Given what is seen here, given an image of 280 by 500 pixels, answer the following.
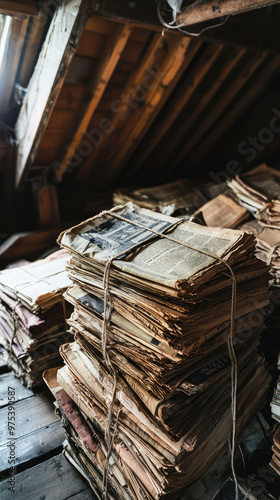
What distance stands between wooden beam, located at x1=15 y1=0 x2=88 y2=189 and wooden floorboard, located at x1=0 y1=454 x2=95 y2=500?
1.92m

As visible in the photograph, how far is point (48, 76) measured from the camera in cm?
222

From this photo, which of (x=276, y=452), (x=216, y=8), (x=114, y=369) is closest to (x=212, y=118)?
(x=216, y=8)

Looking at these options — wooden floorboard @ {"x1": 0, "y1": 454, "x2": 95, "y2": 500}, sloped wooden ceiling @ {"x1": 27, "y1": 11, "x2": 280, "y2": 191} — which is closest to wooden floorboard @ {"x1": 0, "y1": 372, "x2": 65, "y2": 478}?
wooden floorboard @ {"x1": 0, "y1": 454, "x2": 95, "y2": 500}

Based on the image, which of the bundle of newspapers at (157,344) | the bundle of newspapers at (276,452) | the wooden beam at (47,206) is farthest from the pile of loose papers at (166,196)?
the bundle of newspapers at (276,452)

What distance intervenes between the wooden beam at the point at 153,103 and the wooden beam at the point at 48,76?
71cm

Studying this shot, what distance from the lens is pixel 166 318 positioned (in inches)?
44.3

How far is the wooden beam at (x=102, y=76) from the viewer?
7.01ft

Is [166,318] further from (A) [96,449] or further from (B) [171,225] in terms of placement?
(A) [96,449]

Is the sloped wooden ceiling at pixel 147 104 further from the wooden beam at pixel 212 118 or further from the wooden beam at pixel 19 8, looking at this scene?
the wooden beam at pixel 19 8

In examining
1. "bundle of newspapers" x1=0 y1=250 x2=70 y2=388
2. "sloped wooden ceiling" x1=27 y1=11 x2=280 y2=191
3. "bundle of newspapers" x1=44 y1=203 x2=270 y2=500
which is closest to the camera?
"bundle of newspapers" x1=44 y1=203 x2=270 y2=500

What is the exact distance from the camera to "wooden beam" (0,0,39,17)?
1.91 m

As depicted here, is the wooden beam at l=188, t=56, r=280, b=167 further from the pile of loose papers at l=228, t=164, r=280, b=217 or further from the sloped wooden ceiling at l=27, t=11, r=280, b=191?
the pile of loose papers at l=228, t=164, r=280, b=217

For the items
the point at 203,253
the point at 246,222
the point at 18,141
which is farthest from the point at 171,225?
the point at 18,141

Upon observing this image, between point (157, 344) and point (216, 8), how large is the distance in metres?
1.51
